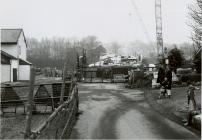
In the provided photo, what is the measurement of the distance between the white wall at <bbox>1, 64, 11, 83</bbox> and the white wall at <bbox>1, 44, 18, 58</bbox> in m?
6.07

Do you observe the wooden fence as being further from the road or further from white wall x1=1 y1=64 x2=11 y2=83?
white wall x1=1 y1=64 x2=11 y2=83

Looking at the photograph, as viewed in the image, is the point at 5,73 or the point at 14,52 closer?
the point at 5,73

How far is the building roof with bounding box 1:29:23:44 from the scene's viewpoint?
52.4 metres

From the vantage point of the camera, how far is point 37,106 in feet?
58.4

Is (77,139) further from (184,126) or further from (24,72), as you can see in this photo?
(24,72)

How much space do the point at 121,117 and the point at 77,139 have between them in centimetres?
462

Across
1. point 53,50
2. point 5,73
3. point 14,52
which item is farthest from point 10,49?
point 53,50

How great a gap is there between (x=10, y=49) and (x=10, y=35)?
8.27 feet

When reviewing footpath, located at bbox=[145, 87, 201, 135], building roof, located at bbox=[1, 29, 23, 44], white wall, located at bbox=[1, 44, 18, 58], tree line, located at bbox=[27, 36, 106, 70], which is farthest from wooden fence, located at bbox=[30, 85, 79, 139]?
tree line, located at bbox=[27, 36, 106, 70]

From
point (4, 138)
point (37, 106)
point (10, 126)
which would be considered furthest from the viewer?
point (37, 106)

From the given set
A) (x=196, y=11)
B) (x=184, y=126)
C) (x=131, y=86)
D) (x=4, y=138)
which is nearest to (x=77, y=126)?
(x=4, y=138)

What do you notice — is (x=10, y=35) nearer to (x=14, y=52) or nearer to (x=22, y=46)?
(x=14, y=52)

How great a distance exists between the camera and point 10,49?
Result: 52.4 meters

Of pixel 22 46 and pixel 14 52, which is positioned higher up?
pixel 22 46
